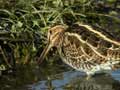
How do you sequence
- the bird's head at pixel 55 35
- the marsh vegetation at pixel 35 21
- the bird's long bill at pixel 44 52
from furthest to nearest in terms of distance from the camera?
the marsh vegetation at pixel 35 21 < the bird's long bill at pixel 44 52 < the bird's head at pixel 55 35

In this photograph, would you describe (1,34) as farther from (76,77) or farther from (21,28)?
(76,77)

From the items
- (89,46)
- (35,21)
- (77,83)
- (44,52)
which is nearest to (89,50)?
(89,46)

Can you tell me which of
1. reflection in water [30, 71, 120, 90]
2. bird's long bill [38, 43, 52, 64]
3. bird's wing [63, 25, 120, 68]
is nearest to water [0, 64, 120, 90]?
reflection in water [30, 71, 120, 90]

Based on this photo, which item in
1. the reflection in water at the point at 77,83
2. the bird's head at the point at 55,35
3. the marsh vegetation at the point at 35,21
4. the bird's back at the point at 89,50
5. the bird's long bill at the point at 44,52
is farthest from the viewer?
the marsh vegetation at the point at 35,21

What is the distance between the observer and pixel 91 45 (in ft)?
19.9

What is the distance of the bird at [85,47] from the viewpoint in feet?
19.5

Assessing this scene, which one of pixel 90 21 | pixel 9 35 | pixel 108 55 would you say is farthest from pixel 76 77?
pixel 90 21

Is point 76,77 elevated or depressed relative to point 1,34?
depressed

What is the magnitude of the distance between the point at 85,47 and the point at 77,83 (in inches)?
16.7

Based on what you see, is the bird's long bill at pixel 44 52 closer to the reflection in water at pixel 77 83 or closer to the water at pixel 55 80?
the water at pixel 55 80

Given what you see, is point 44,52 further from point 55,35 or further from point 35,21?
point 35,21

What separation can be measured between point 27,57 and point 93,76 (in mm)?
928

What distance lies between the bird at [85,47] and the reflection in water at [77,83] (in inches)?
4.7

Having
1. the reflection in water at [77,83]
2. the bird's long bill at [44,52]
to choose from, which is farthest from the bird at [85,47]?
the reflection in water at [77,83]
